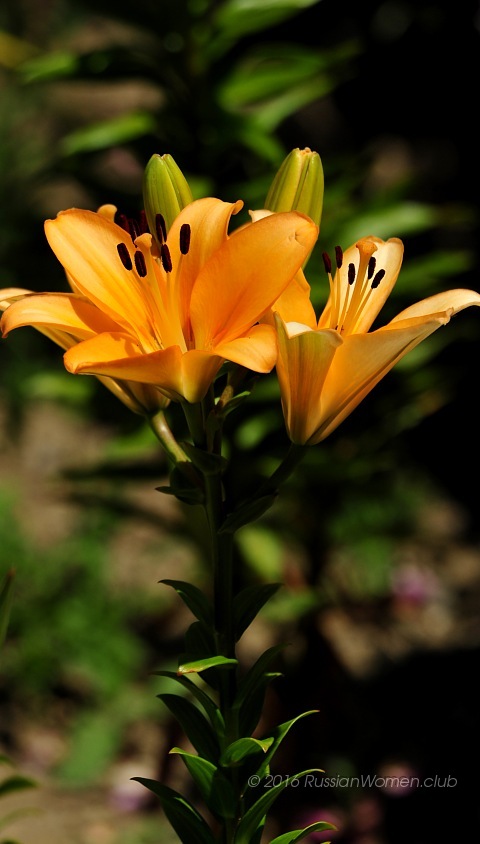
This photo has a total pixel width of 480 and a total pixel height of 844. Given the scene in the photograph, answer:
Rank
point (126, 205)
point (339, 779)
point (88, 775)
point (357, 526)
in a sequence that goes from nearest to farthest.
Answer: point (339, 779) → point (126, 205) → point (88, 775) → point (357, 526)

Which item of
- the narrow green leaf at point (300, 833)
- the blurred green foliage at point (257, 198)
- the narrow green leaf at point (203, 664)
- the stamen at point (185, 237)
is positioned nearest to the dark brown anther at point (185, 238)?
the stamen at point (185, 237)

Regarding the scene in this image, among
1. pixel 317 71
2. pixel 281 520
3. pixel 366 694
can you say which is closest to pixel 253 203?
pixel 317 71

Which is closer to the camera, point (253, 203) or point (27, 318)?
point (27, 318)

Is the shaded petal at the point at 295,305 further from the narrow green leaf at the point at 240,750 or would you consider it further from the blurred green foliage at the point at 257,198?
the blurred green foliage at the point at 257,198

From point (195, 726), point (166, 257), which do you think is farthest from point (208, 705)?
point (166, 257)

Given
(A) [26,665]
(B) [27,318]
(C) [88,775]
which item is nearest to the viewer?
(B) [27,318]

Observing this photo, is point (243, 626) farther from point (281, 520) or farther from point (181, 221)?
point (281, 520)
